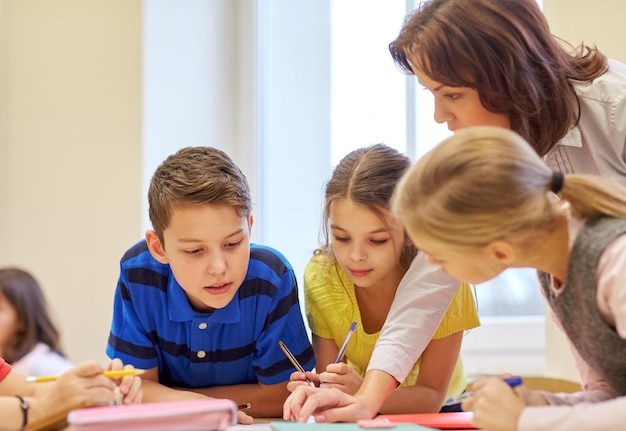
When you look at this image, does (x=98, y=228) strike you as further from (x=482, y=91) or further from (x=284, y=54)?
(x=482, y=91)

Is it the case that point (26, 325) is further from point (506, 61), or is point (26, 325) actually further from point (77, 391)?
point (506, 61)

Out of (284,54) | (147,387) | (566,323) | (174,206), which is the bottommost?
(147,387)

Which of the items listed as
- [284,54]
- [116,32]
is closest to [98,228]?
[116,32]

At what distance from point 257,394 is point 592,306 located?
780 mm

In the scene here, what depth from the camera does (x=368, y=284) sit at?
153 centimetres

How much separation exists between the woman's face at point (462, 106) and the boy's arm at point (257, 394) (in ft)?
2.10

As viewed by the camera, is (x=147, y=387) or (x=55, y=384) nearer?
(x=55, y=384)

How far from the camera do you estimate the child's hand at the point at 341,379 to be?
1.35 metres

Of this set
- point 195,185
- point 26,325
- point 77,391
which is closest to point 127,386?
point 77,391

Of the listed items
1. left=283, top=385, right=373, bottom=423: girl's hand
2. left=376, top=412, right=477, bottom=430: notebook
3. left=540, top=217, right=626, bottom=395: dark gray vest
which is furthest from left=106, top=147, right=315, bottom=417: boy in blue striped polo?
left=540, top=217, right=626, bottom=395: dark gray vest

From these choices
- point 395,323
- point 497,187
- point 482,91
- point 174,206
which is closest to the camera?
point 497,187

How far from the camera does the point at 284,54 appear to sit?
9.96ft

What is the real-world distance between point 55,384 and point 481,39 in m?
0.87

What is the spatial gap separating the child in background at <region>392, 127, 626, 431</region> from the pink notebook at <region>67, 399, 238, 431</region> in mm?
328
